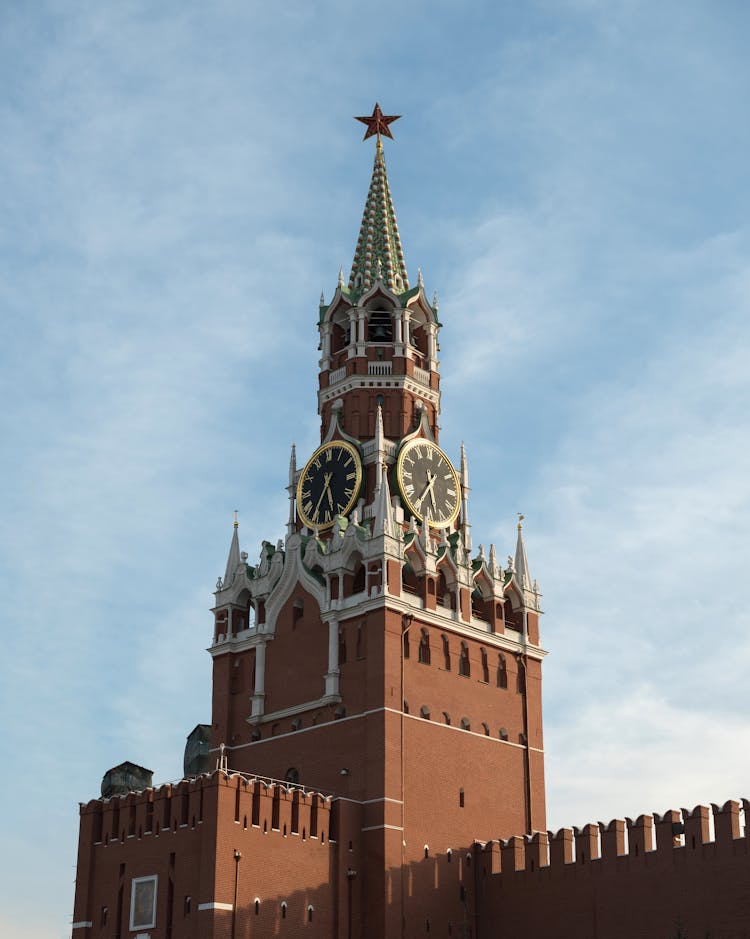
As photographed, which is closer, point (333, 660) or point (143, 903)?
point (143, 903)

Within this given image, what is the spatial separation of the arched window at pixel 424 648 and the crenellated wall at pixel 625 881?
9.05m

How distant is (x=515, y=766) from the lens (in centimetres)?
7156

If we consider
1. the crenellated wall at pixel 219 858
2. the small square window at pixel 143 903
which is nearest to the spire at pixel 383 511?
the crenellated wall at pixel 219 858

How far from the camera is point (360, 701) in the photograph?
67000 mm

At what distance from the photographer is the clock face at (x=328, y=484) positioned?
74562 mm

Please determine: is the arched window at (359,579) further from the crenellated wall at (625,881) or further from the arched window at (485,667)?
the crenellated wall at (625,881)

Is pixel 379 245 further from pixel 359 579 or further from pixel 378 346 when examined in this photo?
pixel 359 579

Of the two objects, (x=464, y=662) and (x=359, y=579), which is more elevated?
(x=359, y=579)

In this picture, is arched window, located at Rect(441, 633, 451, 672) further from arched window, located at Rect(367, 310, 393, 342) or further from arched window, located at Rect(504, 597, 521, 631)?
arched window, located at Rect(367, 310, 393, 342)

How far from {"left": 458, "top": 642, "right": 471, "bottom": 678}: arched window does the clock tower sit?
0.11 meters

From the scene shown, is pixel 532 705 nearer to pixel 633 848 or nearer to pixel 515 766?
pixel 515 766

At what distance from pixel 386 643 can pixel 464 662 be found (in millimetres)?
5906

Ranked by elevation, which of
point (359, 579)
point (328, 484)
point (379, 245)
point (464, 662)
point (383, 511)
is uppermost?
point (379, 245)

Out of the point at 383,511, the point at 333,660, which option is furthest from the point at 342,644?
the point at 383,511
